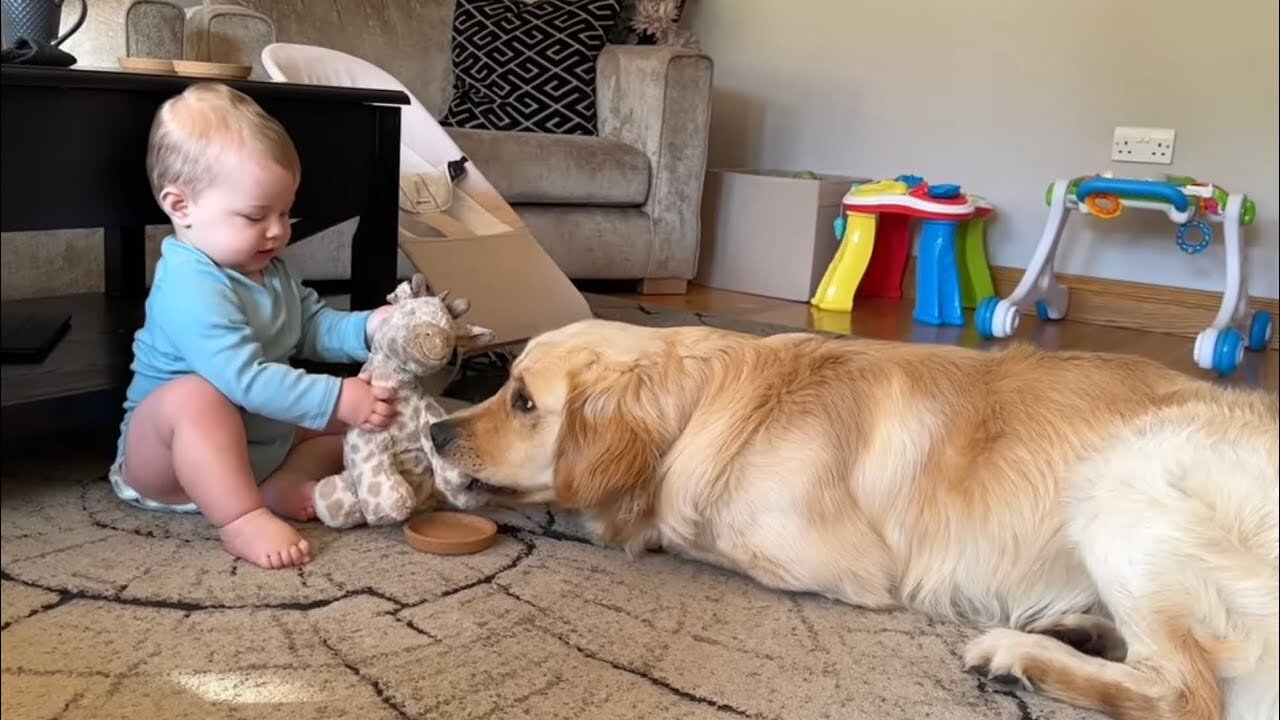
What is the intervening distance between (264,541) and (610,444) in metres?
0.47

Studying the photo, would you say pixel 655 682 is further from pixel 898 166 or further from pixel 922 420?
pixel 898 166

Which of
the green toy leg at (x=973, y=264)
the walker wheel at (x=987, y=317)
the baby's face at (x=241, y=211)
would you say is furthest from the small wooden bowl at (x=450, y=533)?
the green toy leg at (x=973, y=264)

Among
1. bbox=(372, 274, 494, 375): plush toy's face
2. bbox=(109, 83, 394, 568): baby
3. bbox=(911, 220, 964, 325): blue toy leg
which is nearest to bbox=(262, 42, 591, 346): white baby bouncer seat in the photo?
bbox=(372, 274, 494, 375): plush toy's face

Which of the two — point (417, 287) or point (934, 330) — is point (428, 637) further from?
point (934, 330)

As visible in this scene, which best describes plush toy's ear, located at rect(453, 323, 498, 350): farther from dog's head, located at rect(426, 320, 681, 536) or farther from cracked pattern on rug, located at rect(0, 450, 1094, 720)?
cracked pattern on rug, located at rect(0, 450, 1094, 720)

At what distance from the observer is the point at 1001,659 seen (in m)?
1.27

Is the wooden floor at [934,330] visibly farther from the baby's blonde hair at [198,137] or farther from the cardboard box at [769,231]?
the baby's blonde hair at [198,137]

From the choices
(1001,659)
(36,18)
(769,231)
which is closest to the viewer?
(1001,659)

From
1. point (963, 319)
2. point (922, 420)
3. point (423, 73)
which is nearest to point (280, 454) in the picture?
point (922, 420)

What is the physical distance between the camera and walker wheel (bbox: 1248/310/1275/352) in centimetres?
345

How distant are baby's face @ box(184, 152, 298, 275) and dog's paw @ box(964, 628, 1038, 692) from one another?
107cm

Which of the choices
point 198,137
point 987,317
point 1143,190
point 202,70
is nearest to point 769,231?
point 987,317

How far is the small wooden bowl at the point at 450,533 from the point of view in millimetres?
1523

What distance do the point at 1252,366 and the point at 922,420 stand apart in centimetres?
232
